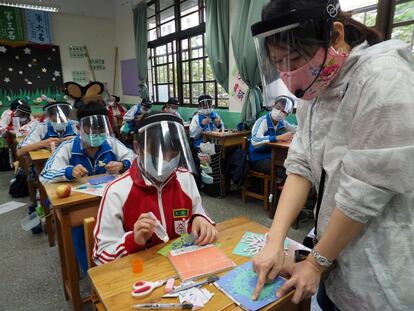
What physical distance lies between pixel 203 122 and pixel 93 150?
2232 millimetres

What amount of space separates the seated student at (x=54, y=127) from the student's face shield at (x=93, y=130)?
1227mm

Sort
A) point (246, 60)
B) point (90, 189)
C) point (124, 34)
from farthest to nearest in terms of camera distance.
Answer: point (124, 34)
point (246, 60)
point (90, 189)

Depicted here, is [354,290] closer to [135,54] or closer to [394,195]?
[394,195]

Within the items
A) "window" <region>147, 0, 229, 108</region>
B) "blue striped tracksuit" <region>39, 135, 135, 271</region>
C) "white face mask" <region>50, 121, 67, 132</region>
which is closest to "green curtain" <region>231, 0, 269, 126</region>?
"window" <region>147, 0, 229, 108</region>

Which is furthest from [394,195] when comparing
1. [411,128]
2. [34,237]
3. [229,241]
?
[34,237]

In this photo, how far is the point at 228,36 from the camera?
446 cm

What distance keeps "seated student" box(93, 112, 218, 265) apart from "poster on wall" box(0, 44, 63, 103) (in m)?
6.92

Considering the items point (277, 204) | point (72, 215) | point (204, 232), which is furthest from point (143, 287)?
point (72, 215)

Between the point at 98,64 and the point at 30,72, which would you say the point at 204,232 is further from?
the point at 98,64

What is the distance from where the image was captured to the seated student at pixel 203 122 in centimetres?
411

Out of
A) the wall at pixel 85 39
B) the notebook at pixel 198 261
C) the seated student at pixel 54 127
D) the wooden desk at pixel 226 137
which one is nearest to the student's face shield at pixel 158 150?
the notebook at pixel 198 261

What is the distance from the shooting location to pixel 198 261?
0.88 metres

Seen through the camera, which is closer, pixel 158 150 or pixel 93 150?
pixel 158 150

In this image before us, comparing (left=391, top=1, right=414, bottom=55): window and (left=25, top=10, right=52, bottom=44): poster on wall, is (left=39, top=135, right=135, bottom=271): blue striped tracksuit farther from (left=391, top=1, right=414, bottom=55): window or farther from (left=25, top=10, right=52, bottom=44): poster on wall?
(left=25, top=10, right=52, bottom=44): poster on wall
